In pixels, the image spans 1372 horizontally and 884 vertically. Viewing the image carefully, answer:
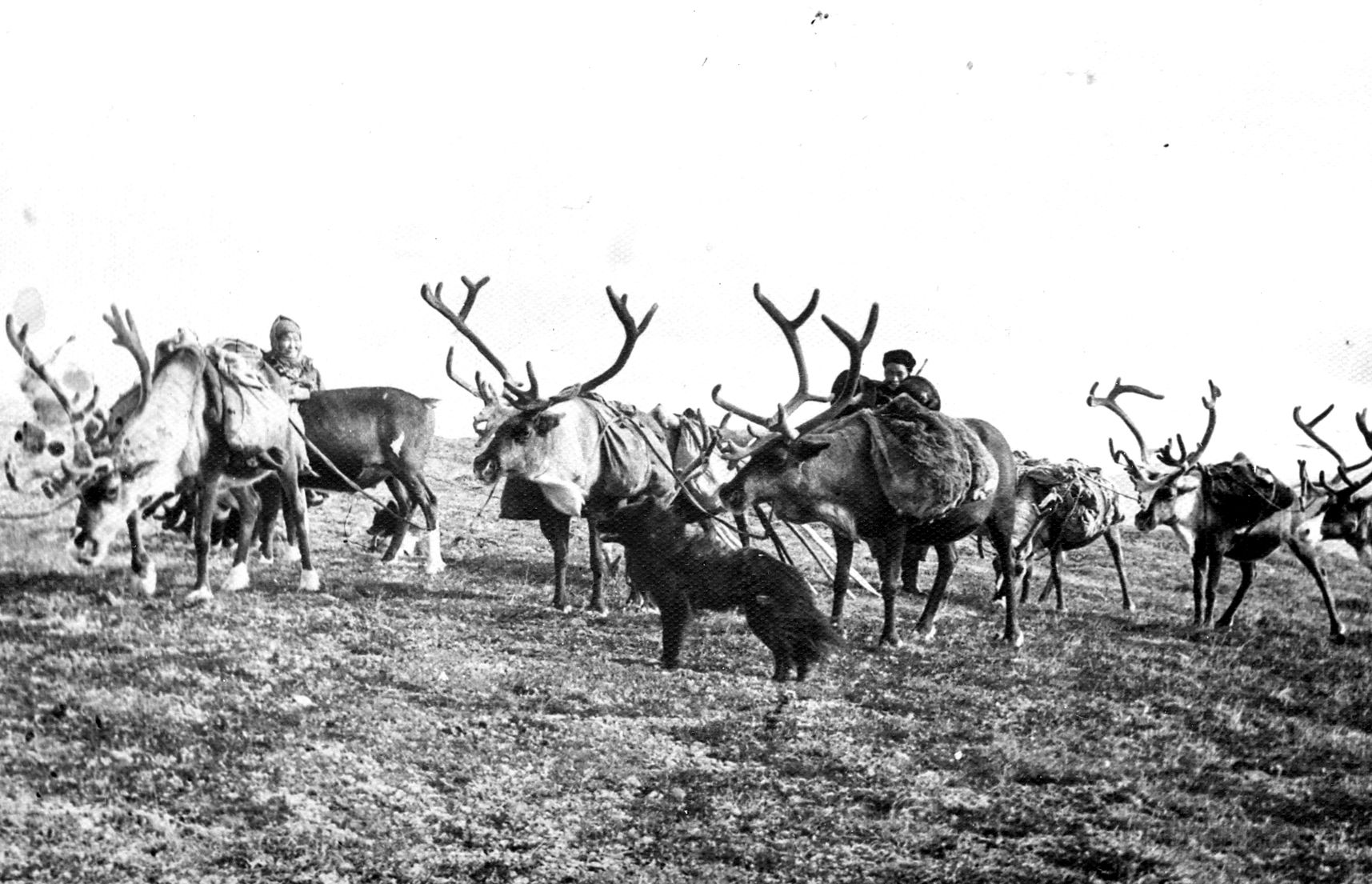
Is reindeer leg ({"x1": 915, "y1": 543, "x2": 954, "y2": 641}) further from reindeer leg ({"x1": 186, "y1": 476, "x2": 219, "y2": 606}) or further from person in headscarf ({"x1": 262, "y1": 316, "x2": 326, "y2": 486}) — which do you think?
person in headscarf ({"x1": 262, "y1": 316, "x2": 326, "y2": 486})

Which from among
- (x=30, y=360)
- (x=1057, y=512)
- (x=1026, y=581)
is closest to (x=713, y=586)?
(x=30, y=360)

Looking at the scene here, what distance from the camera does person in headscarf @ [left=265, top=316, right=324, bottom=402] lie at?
7895 millimetres

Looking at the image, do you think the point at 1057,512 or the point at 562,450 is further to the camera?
the point at 1057,512

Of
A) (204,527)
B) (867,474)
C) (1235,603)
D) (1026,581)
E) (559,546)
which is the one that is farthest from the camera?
(1026,581)

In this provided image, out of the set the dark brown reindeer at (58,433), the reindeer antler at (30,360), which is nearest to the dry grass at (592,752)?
the dark brown reindeer at (58,433)

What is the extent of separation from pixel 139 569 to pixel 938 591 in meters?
5.36

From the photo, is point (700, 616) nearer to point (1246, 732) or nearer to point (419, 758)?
point (419, 758)

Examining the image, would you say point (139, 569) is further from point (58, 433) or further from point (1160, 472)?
point (1160, 472)

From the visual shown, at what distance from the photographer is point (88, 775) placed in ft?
10.8

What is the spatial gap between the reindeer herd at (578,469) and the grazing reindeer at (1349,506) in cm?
109

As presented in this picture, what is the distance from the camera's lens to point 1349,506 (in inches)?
365

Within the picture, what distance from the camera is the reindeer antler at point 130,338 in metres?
4.99

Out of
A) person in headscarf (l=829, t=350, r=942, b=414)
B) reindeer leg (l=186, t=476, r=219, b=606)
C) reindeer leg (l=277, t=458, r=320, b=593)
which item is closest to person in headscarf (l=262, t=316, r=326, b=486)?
reindeer leg (l=277, t=458, r=320, b=593)

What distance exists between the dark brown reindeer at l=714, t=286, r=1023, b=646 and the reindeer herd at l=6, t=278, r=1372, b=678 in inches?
0.6
